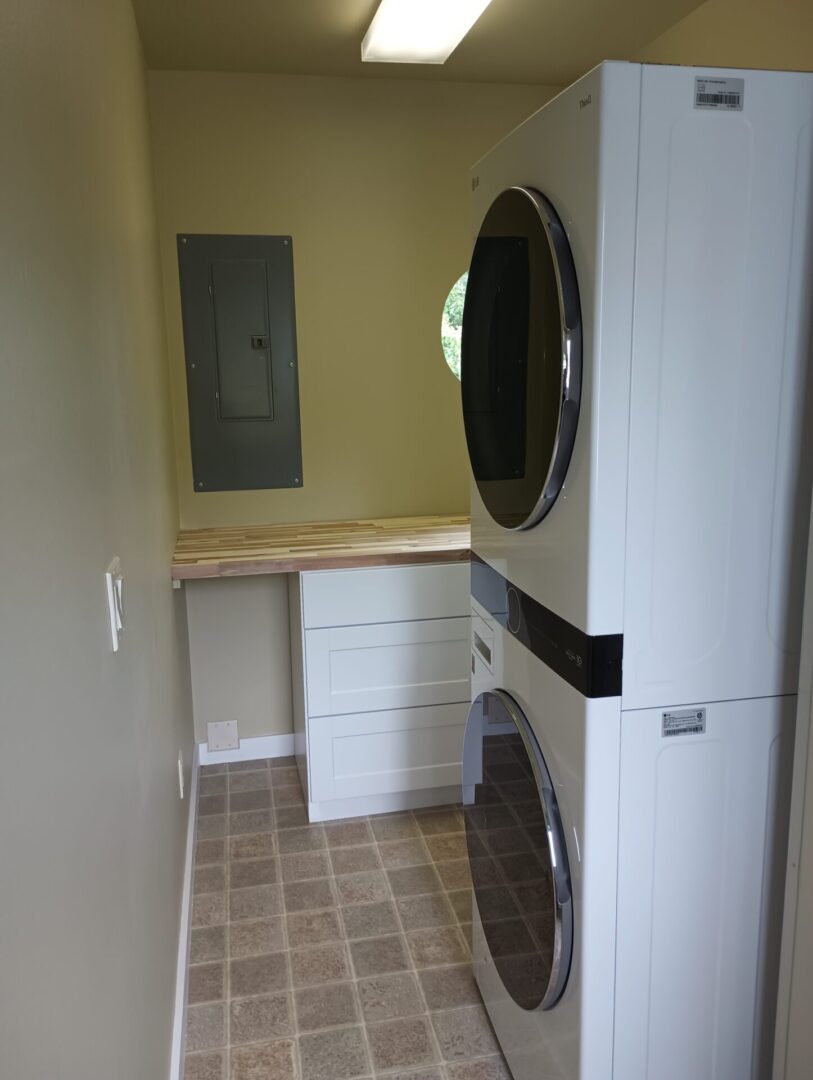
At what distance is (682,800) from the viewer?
1.39m

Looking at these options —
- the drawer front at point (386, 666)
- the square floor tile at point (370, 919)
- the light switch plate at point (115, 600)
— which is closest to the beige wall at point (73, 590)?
the light switch plate at point (115, 600)

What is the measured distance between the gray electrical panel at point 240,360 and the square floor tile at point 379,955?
5.31 ft

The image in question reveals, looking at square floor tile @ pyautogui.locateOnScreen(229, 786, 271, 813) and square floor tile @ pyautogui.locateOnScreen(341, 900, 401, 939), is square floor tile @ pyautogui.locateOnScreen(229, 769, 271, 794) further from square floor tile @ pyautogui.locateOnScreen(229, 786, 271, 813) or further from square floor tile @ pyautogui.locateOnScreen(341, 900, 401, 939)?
square floor tile @ pyautogui.locateOnScreen(341, 900, 401, 939)

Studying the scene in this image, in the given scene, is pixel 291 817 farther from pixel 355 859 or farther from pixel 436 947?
pixel 436 947

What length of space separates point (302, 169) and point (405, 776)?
2145mm

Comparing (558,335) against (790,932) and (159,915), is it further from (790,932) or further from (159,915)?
(159,915)

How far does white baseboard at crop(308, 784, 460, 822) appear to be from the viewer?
9.64 feet

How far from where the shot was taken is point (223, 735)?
3.36m

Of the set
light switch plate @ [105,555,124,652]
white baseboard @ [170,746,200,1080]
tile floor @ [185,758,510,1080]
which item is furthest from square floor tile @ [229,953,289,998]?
light switch plate @ [105,555,124,652]

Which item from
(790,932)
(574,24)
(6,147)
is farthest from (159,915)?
(574,24)

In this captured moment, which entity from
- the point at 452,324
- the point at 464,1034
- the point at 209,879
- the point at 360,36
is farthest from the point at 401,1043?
the point at 360,36

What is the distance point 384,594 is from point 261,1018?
1.23 m

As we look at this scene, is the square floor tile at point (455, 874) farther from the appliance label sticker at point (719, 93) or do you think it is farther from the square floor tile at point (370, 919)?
the appliance label sticker at point (719, 93)

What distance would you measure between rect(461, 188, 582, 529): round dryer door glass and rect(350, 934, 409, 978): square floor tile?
4.24ft
